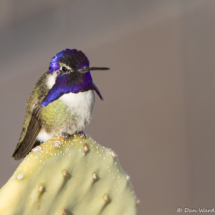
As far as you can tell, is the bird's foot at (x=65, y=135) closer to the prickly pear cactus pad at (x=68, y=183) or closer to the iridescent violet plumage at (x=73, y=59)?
the prickly pear cactus pad at (x=68, y=183)

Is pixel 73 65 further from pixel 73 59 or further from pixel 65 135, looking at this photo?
pixel 65 135

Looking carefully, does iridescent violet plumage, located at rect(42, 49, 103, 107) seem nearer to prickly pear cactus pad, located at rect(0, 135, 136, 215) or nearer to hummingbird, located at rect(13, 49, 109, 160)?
hummingbird, located at rect(13, 49, 109, 160)

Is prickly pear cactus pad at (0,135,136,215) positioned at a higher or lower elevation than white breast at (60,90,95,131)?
lower

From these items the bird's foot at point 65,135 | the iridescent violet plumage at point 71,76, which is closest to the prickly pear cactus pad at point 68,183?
the bird's foot at point 65,135

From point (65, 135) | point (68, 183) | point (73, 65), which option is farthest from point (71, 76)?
point (68, 183)

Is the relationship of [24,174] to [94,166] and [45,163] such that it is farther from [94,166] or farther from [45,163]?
[94,166]

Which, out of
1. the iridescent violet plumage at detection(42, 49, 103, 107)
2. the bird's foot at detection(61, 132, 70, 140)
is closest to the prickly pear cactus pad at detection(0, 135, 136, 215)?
the bird's foot at detection(61, 132, 70, 140)

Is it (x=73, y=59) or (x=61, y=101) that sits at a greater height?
(x=73, y=59)

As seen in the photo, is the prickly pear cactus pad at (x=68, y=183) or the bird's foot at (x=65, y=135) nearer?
the prickly pear cactus pad at (x=68, y=183)
